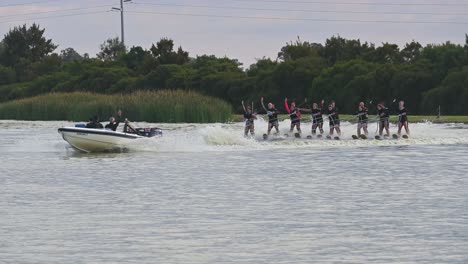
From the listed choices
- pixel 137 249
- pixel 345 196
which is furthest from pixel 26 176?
pixel 137 249

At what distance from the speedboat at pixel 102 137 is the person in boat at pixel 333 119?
666cm

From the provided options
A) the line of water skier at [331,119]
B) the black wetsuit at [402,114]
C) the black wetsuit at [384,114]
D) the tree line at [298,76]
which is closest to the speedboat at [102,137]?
the line of water skier at [331,119]

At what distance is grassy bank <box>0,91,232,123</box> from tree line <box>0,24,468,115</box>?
33.6 feet

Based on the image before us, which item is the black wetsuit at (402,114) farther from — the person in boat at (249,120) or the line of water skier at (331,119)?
the person in boat at (249,120)

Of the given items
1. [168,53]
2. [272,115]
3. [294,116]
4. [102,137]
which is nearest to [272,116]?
[272,115]

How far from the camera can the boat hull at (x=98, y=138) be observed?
128ft

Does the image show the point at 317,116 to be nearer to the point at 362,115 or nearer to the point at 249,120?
the point at 362,115

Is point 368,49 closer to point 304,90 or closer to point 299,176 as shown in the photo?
point 304,90

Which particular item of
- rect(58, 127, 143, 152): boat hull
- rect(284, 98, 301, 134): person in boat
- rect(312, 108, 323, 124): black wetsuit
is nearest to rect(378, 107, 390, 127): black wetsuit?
rect(312, 108, 323, 124): black wetsuit

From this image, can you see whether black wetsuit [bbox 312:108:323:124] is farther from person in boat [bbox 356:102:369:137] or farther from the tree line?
the tree line

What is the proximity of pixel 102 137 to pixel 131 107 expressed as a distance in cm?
2411

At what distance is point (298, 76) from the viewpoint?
76250 mm

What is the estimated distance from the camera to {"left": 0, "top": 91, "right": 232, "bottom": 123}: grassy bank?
2372 inches

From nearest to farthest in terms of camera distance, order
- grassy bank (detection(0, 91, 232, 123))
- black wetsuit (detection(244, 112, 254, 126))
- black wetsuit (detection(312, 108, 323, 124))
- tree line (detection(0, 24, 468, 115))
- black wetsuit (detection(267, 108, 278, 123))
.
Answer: black wetsuit (detection(244, 112, 254, 126)), black wetsuit (detection(267, 108, 278, 123)), black wetsuit (detection(312, 108, 323, 124)), grassy bank (detection(0, 91, 232, 123)), tree line (detection(0, 24, 468, 115))
